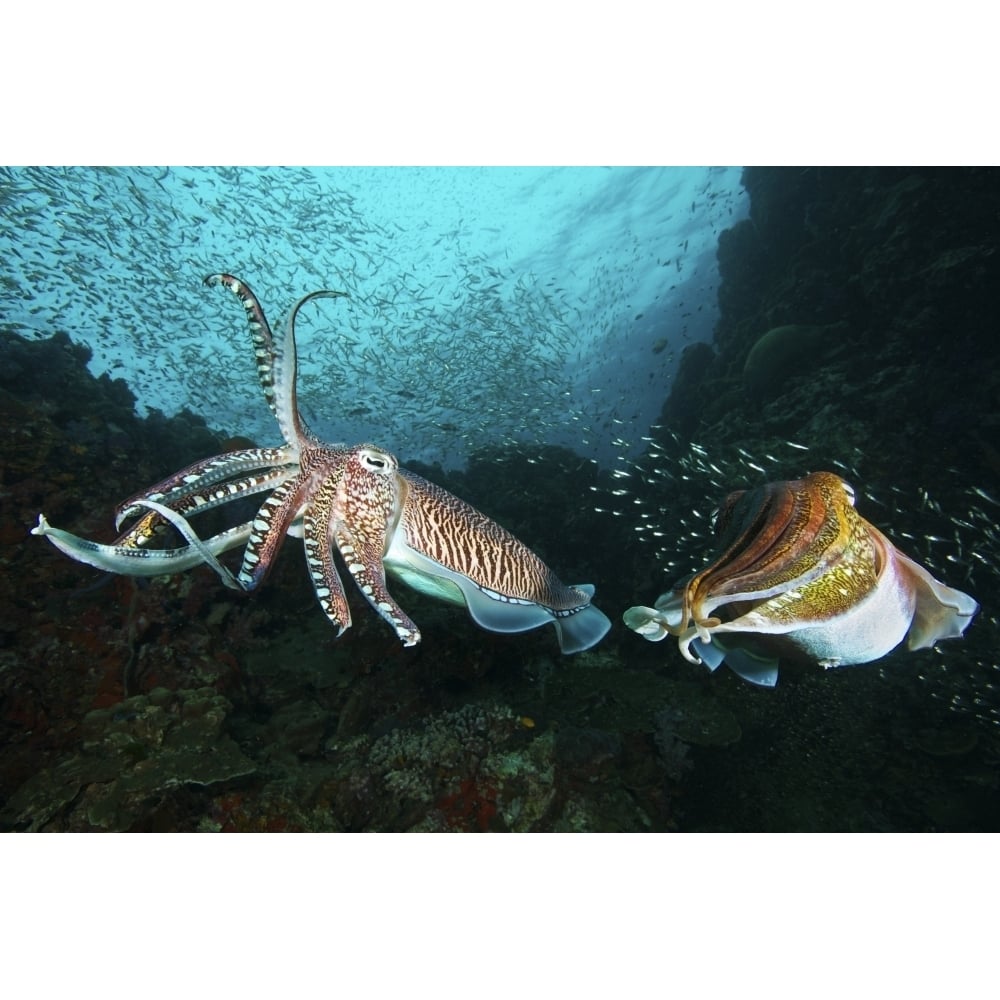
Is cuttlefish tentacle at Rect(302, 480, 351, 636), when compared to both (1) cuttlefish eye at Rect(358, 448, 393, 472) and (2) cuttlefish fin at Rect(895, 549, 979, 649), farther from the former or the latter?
(2) cuttlefish fin at Rect(895, 549, 979, 649)

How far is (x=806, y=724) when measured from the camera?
202 inches

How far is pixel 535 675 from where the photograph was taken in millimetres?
5398

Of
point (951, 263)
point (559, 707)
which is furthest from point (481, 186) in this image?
point (559, 707)

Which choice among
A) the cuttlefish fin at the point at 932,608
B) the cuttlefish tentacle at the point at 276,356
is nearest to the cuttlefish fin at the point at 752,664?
the cuttlefish fin at the point at 932,608

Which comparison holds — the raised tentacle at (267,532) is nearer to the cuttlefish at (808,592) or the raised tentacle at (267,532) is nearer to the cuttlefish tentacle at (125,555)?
the cuttlefish tentacle at (125,555)

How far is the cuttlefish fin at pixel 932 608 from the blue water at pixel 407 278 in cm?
872

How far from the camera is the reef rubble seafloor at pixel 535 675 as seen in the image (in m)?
3.44

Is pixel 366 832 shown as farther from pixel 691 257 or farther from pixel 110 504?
pixel 691 257

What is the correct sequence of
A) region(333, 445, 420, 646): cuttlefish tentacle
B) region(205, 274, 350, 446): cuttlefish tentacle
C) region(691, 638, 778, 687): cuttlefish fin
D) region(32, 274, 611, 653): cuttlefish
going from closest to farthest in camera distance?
region(32, 274, 611, 653): cuttlefish, region(205, 274, 350, 446): cuttlefish tentacle, region(333, 445, 420, 646): cuttlefish tentacle, region(691, 638, 778, 687): cuttlefish fin

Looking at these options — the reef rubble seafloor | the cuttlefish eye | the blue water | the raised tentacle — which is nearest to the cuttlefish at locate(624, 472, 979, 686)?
the reef rubble seafloor

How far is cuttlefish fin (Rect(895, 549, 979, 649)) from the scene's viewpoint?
246cm

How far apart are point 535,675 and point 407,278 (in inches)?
890

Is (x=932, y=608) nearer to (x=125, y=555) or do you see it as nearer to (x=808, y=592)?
(x=808, y=592)

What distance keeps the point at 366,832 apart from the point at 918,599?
3.59 metres
